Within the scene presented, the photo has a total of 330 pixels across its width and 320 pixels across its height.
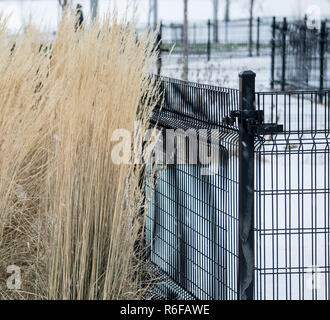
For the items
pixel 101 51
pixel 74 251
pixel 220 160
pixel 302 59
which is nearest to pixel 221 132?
pixel 220 160

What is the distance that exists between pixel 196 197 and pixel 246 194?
2.45 feet

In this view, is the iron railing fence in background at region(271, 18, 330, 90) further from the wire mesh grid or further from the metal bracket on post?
the metal bracket on post

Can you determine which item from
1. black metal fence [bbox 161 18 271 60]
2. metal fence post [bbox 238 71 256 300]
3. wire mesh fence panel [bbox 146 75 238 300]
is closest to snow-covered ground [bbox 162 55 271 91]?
black metal fence [bbox 161 18 271 60]

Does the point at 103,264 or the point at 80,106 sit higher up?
the point at 80,106

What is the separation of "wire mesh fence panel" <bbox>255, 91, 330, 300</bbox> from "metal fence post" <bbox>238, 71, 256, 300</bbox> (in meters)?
0.05

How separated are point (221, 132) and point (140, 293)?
0.94 meters

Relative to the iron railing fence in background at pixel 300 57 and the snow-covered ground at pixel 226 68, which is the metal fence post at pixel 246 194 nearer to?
the snow-covered ground at pixel 226 68

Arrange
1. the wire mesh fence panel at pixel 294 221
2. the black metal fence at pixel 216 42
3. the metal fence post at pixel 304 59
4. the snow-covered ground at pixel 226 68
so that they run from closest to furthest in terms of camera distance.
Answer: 1. the wire mesh fence panel at pixel 294 221
2. the metal fence post at pixel 304 59
3. the snow-covered ground at pixel 226 68
4. the black metal fence at pixel 216 42

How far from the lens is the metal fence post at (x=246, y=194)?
3412 mm

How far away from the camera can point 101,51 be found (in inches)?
140

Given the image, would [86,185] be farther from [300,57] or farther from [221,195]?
[300,57]

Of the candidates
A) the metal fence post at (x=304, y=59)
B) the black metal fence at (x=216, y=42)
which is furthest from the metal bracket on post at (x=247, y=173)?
the black metal fence at (x=216, y=42)

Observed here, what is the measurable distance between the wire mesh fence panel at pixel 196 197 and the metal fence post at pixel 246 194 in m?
0.13
